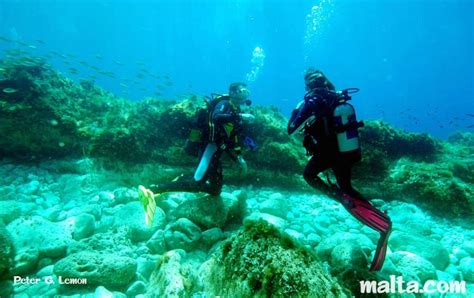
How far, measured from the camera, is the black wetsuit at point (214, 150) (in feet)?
17.6

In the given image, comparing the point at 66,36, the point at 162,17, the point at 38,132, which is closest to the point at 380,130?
the point at 38,132

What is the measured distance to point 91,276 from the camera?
338cm

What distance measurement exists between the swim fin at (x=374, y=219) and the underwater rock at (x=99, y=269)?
10.6ft

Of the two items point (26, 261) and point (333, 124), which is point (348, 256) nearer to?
point (333, 124)

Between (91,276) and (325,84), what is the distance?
4.75 meters

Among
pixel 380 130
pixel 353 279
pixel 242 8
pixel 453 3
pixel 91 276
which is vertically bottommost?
pixel 91 276

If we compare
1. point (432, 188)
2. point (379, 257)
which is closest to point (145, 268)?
point (379, 257)

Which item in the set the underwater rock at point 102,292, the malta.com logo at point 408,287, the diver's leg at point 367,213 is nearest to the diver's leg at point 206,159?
the diver's leg at point 367,213

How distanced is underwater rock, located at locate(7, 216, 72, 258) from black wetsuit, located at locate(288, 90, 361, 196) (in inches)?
162

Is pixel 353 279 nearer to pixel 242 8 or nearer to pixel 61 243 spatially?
pixel 61 243

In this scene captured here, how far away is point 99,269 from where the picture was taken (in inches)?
135

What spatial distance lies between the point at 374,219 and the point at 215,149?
315cm

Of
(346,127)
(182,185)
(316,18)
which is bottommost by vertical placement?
(182,185)

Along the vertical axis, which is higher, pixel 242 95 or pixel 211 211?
pixel 242 95
